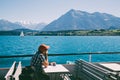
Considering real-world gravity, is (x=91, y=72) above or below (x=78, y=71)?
above

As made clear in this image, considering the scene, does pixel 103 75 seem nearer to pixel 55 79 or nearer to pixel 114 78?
pixel 114 78

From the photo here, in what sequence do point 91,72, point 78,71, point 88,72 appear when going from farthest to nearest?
point 78,71 < point 88,72 < point 91,72

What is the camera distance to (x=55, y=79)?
305 inches

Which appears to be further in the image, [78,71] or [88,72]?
[78,71]

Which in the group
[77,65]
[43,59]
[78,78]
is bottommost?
[78,78]

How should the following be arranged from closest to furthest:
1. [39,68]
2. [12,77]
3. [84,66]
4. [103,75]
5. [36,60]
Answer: [12,77] < [39,68] < [103,75] < [36,60] < [84,66]

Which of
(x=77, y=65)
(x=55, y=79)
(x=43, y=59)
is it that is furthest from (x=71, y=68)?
(x=43, y=59)

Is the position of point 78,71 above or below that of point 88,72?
below

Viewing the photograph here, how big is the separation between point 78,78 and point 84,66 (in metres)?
0.95

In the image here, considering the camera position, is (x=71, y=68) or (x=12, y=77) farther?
(x=71, y=68)

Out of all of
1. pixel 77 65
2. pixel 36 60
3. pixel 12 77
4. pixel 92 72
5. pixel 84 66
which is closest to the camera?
pixel 12 77

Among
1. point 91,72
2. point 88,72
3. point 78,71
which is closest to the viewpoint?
point 91,72

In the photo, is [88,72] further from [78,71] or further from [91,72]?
[78,71]

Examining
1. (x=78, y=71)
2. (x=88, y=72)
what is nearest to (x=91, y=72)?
(x=88, y=72)
